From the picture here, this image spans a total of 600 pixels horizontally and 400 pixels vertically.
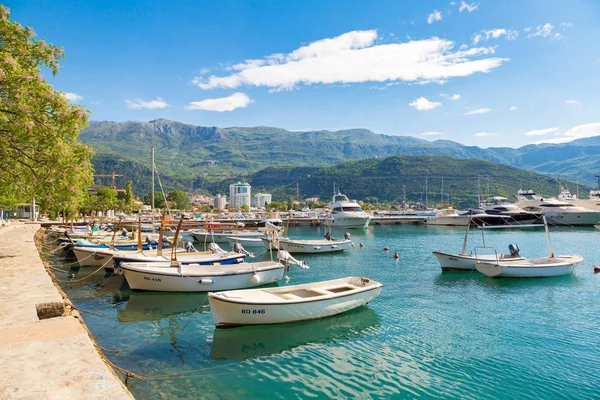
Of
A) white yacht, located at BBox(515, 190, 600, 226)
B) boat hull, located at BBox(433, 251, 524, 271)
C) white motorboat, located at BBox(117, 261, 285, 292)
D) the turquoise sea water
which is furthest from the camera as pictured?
white yacht, located at BBox(515, 190, 600, 226)

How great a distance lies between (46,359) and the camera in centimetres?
740

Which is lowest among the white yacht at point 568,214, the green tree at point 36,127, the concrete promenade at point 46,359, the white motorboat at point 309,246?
the white motorboat at point 309,246

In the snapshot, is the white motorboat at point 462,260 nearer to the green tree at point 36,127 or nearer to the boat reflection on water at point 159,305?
the boat reflection on water at point 159,305

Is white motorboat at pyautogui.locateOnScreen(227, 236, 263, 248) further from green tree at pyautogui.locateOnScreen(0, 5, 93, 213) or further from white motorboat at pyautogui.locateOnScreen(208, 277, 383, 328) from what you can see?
white motorboat at pyautogui.locateOnScreen(208, 277, 383, 328)

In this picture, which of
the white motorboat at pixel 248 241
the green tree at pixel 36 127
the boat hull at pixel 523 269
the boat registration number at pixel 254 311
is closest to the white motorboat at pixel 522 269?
the boat hull at pixel 523 269

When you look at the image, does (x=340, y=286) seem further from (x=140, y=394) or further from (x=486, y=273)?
(x=486, y=273)

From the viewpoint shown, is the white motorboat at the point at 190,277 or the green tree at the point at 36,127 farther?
the white motorboat at the point at 190,277

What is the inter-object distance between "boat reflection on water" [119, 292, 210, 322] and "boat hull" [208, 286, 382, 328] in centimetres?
366

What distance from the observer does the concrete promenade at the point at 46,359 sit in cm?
618

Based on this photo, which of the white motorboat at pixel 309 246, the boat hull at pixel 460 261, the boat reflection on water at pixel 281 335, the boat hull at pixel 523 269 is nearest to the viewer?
the boat reflection on water at pixel 281 335

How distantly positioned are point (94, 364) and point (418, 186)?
193668mm

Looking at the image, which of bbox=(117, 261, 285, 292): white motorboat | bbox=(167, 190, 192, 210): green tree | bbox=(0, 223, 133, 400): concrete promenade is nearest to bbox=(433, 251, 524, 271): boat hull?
bbox=(117, 261, 285, 292): white motorboat

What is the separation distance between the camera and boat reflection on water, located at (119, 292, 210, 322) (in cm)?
1649

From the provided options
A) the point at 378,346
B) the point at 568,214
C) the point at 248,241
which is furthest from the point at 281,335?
the point at 568,214
